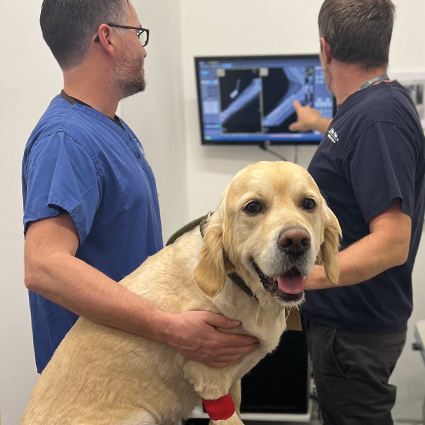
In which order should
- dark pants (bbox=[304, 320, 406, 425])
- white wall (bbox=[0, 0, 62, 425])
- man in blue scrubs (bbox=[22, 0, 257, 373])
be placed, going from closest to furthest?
man in blue scrubs (bbox=[22, 0, 257, 373]), dark pants (bbox=[304, 320, 406, 425]), white wall (bbox=[0, 0, 62, 425])

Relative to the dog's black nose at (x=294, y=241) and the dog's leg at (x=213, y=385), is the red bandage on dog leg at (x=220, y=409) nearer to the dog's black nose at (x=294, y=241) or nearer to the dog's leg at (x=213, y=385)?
the dog's leg at (x=213, y=385)

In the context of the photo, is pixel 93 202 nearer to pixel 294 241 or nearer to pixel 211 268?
pixel 211 268

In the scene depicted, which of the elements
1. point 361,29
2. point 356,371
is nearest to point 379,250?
point 356,371

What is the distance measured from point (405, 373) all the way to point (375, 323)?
189 cm

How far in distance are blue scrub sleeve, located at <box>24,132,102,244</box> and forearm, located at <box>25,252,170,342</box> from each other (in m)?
0.11

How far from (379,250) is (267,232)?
428mm

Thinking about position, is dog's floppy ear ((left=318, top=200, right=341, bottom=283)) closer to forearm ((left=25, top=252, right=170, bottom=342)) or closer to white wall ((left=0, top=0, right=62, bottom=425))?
forearm ((left=25, top=252, right=170, bottom=342))

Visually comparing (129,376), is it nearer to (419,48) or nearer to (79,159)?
(79,159)

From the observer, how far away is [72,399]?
1.06 metres

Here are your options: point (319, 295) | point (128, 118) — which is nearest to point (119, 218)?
point (319, 295)

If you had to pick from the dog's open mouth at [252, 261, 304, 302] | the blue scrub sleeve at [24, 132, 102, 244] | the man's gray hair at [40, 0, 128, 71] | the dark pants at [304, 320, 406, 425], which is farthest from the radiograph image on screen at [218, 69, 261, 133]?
the dog's open mouth at [252, 261, 304, 302]

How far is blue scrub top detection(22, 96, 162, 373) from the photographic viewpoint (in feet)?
3.51

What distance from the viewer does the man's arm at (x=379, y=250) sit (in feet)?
3.97

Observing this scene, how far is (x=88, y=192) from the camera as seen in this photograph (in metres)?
1.12
